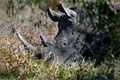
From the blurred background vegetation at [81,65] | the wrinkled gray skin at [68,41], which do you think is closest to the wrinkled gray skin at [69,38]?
the wrinkled gray skin at [68,41]

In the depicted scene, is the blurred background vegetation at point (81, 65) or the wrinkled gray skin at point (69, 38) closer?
the blurred background vegetation at point (81, 65)

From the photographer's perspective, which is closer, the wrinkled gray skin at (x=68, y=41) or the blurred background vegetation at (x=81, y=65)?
the blurred background vegetation at (x=81, y=65)

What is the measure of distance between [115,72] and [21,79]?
202cm

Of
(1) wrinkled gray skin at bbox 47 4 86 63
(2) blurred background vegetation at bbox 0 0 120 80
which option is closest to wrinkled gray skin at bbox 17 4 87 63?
(1) wrinkled gray skin at bbox 47 4 86 63

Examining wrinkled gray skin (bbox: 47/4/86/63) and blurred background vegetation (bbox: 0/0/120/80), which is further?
wrinkled gray skin (bbox: 47/4/86/63)

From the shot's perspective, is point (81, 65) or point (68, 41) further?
point (68, 41)

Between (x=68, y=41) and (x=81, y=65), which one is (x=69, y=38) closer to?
(x=68, y=41)

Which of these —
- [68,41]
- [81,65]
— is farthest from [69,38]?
[81,65]

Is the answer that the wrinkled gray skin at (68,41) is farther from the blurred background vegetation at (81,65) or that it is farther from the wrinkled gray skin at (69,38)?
the blurred background vegetation at (81,65)

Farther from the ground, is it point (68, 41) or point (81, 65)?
Answer: point (68, 41)

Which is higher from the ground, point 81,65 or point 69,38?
point 69,38

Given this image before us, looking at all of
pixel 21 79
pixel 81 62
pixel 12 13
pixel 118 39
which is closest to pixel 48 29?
pixel 12 13

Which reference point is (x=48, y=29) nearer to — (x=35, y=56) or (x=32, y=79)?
(x=35, y=56)

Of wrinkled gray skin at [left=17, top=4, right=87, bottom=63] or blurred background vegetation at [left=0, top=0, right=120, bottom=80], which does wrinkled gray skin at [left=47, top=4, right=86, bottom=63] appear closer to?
wrinkled gray skin at [left=17, top=4, right=87, bottom=63]
